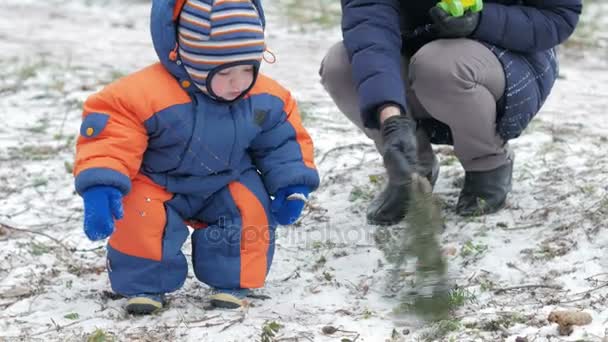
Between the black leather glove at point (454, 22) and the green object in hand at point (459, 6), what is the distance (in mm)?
12

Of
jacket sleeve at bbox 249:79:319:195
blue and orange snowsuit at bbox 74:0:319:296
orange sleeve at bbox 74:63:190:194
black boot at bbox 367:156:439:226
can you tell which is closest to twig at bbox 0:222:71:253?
blue and orange snowsuit at bbox 74:0:319:296

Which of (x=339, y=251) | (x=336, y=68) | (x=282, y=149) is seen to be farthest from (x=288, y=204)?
(x=336, y=68)

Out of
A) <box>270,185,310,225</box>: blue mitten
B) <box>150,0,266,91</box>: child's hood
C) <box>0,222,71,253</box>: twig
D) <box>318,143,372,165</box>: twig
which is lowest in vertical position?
<box>318,143,372,165</box>: twig

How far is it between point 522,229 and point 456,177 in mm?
623

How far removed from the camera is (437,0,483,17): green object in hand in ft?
10.1

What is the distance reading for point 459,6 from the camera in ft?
10.1

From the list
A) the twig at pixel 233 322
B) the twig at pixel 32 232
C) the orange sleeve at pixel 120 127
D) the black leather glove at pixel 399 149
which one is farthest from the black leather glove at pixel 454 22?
the twig at pixel 32 232

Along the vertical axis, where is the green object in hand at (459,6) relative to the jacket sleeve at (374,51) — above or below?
above

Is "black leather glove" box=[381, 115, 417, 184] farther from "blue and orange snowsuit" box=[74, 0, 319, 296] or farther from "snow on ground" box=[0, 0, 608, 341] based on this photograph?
"snow on ground" box=[0, 0, 608, 341]

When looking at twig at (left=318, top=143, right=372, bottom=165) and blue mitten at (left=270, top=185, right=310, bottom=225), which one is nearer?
blue mitten at (left=270, top=185, right=310, bottom=225)

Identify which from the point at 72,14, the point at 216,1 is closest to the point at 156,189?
the point at 216,1

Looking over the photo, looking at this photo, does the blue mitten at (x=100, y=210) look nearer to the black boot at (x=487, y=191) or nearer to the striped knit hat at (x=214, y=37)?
the striped knit hat at (x=214, y=37)

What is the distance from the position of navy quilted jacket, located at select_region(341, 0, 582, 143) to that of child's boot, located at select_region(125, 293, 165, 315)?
97 centimetres

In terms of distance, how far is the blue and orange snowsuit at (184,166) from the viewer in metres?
2.61
